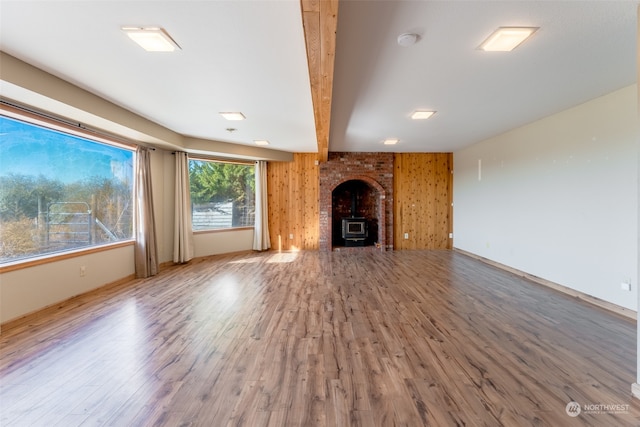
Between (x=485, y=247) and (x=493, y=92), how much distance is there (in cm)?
366

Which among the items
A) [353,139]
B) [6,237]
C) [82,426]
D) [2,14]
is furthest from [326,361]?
[353,139]

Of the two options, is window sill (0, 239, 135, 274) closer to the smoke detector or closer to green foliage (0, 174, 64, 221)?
green foliage (0, 174, 64, 221)

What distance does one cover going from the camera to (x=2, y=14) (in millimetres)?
1858

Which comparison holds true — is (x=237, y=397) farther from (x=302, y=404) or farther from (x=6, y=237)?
(x=6, y=237)

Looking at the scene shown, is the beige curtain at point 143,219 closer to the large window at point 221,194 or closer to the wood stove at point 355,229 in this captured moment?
the large window at point 221,194

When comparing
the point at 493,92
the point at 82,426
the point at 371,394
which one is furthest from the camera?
the point at 493,92

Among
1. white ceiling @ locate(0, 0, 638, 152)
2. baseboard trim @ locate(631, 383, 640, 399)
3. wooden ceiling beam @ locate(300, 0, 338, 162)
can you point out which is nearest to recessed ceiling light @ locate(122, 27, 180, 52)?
white ceiling @ locate(0, 0, 638, 152)

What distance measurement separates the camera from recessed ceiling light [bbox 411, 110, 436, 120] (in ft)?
13.1

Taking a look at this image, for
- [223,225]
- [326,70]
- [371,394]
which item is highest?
[326,70]

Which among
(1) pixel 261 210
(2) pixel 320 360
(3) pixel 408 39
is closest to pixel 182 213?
(1) pixel 261 210

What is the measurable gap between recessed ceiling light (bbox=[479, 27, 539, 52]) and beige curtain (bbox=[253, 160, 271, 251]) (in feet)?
17.9

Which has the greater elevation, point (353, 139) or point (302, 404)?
point (353, 139)

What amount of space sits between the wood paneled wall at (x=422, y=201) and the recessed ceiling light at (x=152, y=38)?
6138 mm

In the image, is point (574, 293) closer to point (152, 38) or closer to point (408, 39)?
point (408, 39)
